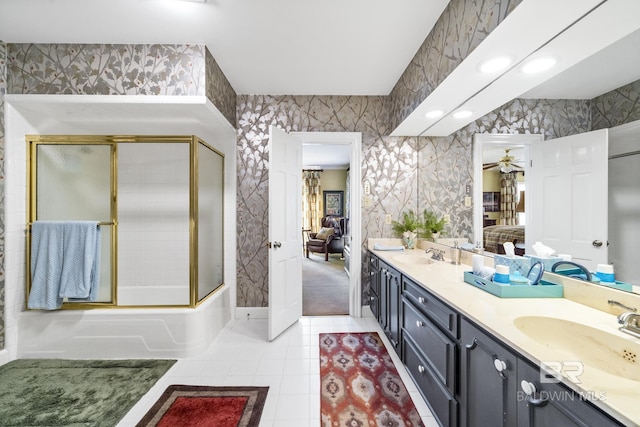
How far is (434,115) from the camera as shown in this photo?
2285 mm

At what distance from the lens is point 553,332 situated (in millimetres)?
1080

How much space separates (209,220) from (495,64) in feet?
8.62

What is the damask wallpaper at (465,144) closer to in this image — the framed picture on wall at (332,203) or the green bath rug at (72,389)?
the green bath rug at (72,389)

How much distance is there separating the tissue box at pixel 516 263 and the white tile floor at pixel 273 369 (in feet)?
3.30

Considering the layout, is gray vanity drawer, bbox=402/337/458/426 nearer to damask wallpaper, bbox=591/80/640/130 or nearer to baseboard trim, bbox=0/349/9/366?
damask wallpaper, bbox=591/80/640/130

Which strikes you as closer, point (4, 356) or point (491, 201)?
point (491, 201)

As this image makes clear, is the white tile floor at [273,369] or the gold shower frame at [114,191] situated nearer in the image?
the white tile floor at [273,369]

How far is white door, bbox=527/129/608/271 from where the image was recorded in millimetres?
1179

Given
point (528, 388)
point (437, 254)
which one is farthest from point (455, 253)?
point (528, 388)

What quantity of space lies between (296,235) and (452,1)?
2.29 m

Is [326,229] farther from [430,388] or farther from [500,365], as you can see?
[500,365]

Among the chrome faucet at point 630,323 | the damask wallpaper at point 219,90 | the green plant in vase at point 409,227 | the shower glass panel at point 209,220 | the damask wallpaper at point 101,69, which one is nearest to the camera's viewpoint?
the chrome faucet at point 630,323

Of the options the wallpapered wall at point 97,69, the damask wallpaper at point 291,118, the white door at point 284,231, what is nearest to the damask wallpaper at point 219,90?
the damask wallpaper at point 291,118

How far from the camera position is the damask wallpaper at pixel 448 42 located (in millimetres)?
1267
